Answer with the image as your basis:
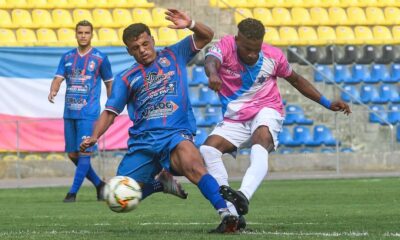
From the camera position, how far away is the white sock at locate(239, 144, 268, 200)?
9.32 meters

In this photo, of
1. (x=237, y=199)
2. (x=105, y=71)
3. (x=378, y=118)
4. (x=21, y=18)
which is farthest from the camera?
(x=21, y=18)

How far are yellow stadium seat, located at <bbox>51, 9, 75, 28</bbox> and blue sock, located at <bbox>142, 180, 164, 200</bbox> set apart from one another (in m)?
15.7

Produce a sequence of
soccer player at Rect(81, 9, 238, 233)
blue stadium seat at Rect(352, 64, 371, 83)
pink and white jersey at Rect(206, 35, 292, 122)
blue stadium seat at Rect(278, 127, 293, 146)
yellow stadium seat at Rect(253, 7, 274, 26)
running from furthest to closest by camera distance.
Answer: yellow stadium seat at Rect(253, 7, 274, 26), blue stadium seat at Rect(352, 64, 371, 83), blue stadium seat at Rect(278, 127, 293, 146), pink and white jersey at Rect(206, 35, 292, 122), soccer player at Rect(81, 9, 238, 233)

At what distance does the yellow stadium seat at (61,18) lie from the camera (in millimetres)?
25022

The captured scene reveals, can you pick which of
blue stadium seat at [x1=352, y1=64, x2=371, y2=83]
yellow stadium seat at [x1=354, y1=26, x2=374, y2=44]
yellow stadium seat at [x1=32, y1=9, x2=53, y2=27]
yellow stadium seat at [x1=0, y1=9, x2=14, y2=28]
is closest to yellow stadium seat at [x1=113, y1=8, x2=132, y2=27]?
yellow stadium seat at [x1=32, y1=9, x2=53, y2=27]

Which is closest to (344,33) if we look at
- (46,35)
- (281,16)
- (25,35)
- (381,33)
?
(381,33)

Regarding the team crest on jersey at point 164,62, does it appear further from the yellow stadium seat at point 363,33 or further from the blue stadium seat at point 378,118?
the yellow stadium seat at point 363,33

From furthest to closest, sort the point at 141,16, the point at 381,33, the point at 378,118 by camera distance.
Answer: the point at 381,33 → the point at 141,16 → the point at 378,118

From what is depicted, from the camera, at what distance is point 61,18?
82.8 ft

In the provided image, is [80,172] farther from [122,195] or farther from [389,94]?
[389,94]

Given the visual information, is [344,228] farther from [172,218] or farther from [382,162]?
[382,162]

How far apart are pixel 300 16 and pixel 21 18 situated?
22.4 feet

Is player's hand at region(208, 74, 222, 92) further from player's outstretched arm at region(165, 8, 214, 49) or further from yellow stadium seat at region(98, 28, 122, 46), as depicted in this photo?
yellow stadium seat at region(98, 28, 122, 46)

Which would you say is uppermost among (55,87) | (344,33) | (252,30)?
(252,30)
